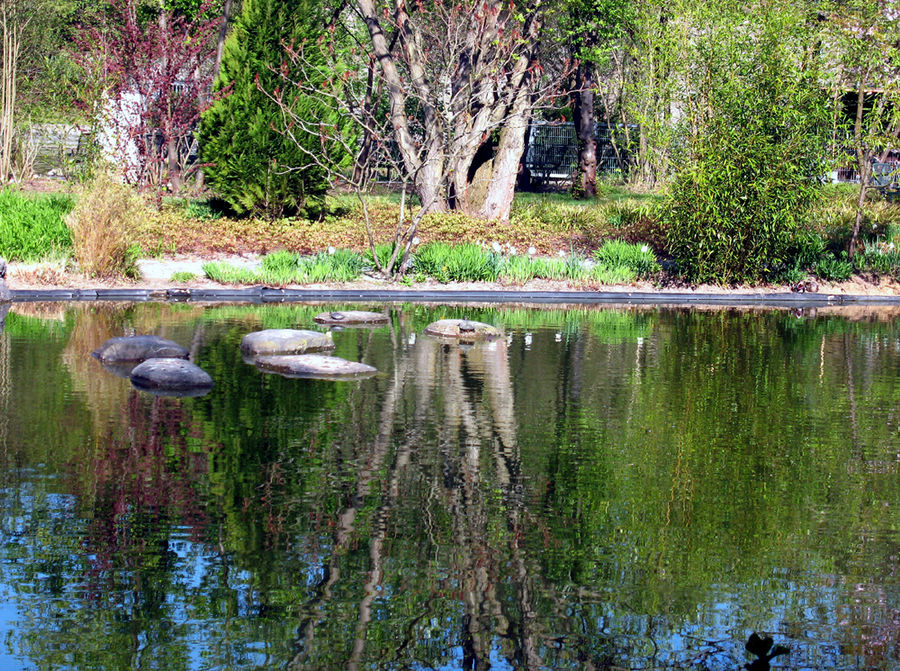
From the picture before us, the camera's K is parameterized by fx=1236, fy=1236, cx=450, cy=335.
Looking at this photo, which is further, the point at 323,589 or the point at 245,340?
the point at 245,340

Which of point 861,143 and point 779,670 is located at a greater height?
point 861,143

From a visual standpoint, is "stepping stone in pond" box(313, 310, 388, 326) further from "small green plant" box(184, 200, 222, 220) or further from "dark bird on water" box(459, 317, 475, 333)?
"small green plant" box(184, 200, 222, 220)

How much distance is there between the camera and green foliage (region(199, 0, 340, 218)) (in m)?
23.1

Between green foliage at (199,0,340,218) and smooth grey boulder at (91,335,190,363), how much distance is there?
1104cm

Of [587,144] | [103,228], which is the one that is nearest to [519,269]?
[103,228]

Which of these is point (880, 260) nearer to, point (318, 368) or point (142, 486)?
point (318, 368)

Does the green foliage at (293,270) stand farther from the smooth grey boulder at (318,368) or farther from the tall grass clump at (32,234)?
the smooth grey boulder at (318,368)

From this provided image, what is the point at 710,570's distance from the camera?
6.02m

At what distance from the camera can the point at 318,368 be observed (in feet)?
38.7

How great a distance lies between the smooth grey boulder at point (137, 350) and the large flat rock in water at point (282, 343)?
71 centimetres

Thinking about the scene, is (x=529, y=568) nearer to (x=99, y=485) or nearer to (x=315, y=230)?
(x=99, y=485)

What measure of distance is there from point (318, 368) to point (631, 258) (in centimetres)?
1002

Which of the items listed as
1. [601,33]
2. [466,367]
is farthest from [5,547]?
[601,33]

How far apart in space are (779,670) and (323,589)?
6.67 feet
